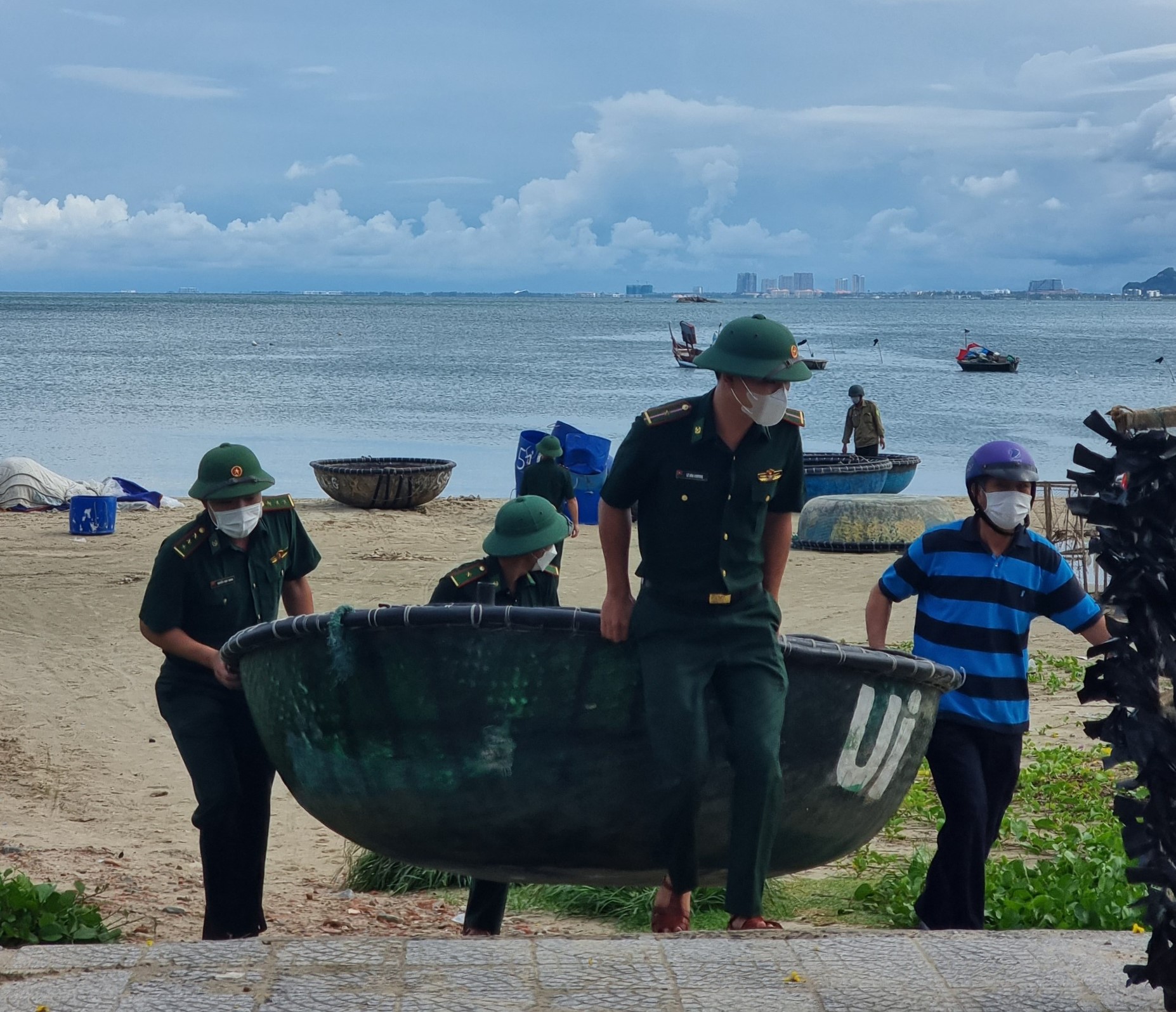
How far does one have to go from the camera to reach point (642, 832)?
410cm

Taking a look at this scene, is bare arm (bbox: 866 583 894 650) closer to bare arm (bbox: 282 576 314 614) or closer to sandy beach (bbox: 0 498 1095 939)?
sandy beach (bbox: 0 498 1095 939)

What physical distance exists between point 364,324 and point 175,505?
121 m

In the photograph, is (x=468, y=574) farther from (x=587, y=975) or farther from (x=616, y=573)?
(x=587, y=975)

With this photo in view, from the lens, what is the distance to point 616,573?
13.5ft

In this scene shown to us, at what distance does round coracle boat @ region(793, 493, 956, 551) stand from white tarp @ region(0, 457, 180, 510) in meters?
9.20

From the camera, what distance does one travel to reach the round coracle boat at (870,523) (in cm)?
1570

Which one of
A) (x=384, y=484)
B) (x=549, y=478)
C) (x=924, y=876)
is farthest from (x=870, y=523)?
(x=924, y=876)

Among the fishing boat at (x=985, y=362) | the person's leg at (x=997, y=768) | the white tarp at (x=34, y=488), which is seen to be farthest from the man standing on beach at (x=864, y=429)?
the fishing boat at (x=985, y=362)

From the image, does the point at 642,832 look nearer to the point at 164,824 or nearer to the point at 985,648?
the point at 985,648

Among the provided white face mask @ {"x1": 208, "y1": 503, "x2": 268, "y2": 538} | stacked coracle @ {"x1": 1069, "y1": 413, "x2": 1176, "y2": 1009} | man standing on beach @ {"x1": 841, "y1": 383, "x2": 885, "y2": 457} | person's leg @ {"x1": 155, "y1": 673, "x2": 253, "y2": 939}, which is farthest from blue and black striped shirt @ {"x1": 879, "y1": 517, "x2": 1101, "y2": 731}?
man standing on beach @ {"x1": 841, "y1": 383, "x2": 885, "y2": 457}

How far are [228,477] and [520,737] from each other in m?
1.53

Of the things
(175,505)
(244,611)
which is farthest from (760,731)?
(175,505)

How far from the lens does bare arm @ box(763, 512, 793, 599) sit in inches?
168

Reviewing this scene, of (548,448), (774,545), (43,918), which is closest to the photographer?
(774,545)
